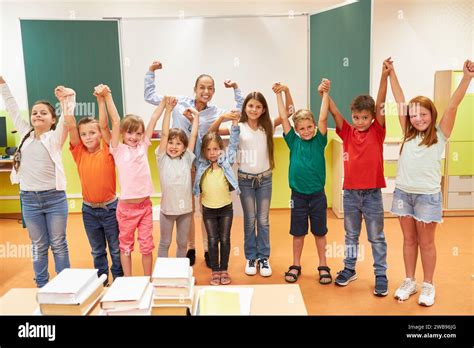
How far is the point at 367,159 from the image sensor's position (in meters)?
2.81

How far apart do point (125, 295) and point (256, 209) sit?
1.84 metres

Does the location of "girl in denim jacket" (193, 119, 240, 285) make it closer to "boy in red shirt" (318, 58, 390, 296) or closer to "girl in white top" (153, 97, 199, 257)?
"girl in white top" (153, 97, 199, 257)

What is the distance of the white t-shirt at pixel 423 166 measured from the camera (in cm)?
255

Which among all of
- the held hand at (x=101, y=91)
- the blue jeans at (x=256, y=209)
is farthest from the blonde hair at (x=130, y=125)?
the blue jeans at (x=256, y=209)

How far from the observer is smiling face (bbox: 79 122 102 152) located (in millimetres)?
2654

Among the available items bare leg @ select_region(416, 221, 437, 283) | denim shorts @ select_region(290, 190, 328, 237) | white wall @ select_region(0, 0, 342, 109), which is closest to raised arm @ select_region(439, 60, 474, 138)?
bare leg @ select_region(416, 221, 437, 283)

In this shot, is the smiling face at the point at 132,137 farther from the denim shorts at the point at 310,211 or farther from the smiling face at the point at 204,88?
the denim shorts at the point at 310,211

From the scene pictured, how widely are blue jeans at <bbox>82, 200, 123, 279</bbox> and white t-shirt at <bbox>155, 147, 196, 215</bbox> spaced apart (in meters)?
0.34

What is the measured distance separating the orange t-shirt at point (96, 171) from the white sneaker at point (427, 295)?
2.08 meters

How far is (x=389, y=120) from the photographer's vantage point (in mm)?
4918

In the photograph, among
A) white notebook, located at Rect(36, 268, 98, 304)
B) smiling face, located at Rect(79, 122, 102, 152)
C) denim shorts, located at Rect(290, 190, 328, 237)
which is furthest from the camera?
denim shorts, located at Rect(290, 190, 328, 237)

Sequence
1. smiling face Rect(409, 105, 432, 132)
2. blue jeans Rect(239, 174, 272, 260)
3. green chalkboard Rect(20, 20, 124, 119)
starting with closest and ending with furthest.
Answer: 1. smiling face Rect(409, 105, 432, 132)
2. blue jeans Rect(239, 174, 272, 260)
3. green chalkboard Rect(20, 20, 124, 119)
